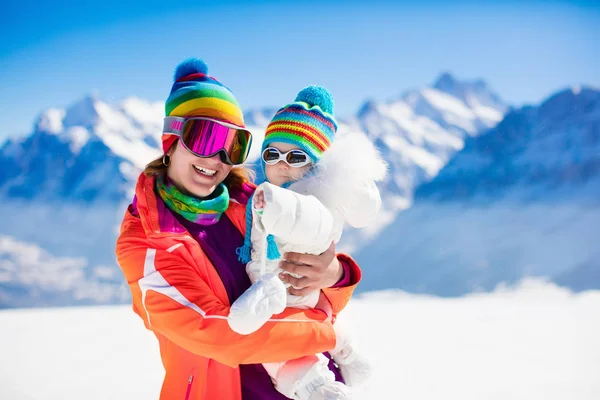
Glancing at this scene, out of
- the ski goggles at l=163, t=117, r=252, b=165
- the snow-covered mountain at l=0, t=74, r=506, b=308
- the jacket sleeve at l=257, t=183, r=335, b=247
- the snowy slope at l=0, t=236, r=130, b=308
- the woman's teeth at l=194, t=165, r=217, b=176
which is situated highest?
the snow-covered mountain at l=0, t=74, r=506, b=308

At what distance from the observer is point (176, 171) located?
1.93 metres

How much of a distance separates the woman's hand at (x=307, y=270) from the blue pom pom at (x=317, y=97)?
2.24 ft

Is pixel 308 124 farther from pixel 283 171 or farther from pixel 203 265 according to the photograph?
pixel 203 265

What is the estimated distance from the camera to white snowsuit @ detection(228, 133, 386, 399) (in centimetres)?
146

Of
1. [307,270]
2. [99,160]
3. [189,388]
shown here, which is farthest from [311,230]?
[99,160]

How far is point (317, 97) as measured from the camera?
2240mm

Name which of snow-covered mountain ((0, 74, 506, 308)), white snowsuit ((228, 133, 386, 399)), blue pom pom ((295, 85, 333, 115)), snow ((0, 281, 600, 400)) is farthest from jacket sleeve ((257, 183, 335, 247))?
snow-covered mountain ((0, 74, 506, 308))

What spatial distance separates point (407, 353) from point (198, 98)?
451 cm

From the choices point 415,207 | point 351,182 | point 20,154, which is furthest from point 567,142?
point 20,154

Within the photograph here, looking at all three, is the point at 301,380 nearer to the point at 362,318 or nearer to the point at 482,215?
the point at 362,318

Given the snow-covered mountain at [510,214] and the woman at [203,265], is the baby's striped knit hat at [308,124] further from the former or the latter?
the snow-covered mountain at [510,214]

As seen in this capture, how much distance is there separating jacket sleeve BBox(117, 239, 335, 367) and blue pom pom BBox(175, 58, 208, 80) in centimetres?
74

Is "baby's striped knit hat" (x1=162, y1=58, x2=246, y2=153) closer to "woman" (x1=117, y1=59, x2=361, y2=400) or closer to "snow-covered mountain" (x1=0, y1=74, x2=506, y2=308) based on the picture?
"woman" (x1=117, y1=59, x2=361, y2=400)

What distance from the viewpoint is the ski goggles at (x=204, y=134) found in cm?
187
